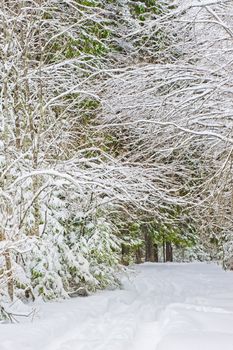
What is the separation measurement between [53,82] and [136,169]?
261cm

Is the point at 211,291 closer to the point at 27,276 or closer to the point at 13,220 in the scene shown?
the point at 27,276

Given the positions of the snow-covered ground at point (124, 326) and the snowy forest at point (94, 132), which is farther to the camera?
the snowy forest at point (94, 132)

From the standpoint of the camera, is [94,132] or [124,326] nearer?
[124,326]

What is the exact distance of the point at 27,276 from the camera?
7906 mm

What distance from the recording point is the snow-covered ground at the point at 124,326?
4.76 meters

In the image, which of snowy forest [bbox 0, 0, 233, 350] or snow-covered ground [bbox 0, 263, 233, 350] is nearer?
snow-covered ground [bbox 0, 263, 233, 350]

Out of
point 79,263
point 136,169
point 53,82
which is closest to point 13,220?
point 79,263

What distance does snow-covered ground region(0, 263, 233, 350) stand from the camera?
15.6 feet

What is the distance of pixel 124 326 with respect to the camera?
19.3 feet

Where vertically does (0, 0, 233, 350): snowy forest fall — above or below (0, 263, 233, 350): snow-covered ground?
above

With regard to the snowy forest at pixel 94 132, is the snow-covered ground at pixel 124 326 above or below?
below

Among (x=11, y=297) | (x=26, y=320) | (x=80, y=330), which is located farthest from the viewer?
(x=11, y=297)

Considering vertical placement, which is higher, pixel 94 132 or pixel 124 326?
pixel 94 132

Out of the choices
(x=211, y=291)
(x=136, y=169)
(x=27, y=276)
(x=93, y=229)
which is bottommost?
(x=211, y=291)
